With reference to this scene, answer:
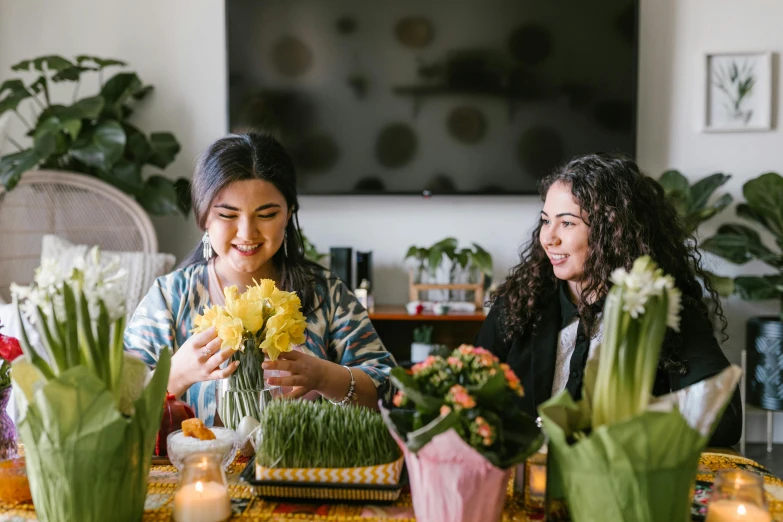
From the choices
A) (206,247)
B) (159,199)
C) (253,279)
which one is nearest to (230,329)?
(253,279)

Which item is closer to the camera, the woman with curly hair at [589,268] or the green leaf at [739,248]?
the woman with curly hair at [589,268]

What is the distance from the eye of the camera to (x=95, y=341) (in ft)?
3.12

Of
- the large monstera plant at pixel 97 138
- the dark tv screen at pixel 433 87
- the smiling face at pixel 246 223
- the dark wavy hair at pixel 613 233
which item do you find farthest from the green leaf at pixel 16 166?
the dark wavy hair at pixel 613 233

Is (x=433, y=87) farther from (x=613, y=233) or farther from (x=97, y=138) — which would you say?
(x=613, y=233)

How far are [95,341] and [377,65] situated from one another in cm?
278

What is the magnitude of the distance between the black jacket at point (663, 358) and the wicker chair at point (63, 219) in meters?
2.06

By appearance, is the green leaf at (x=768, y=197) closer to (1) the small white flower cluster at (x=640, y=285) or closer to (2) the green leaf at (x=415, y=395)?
(1) the small white flower cluster at (x=640, y=285)

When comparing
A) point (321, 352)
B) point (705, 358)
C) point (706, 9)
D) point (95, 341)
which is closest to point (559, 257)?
point (705, 358)

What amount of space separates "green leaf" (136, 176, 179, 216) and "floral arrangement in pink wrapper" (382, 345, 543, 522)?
264 centimetres

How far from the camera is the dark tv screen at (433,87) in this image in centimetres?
343

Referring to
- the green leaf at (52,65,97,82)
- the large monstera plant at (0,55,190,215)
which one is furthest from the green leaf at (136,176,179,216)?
the green leaf at (52,65,97,82)

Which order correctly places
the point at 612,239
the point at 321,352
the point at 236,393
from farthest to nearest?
the point at 321,352 < the point at 612,239 < the point at 236,393

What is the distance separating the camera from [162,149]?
3428 mm

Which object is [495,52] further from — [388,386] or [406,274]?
[388,386]
